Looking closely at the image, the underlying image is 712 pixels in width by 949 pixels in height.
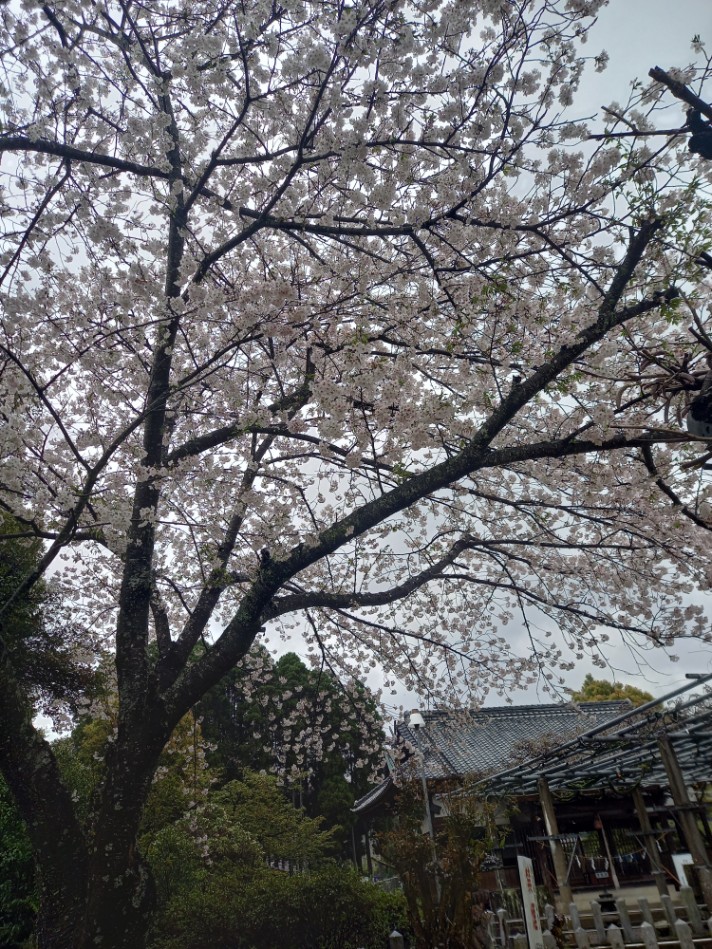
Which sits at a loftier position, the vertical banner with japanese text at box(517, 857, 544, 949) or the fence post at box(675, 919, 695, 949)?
the vertical banner with japanese text at box(517, 857, 544, 949)

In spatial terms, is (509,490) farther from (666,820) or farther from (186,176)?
(666,820)

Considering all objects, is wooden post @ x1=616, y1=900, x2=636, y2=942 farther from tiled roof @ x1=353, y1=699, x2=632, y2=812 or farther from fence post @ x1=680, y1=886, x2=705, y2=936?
tiled roof @ x1=353, y1=699, x2=632, y2=812

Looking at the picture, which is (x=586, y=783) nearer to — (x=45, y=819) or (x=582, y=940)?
(x=582, y=940)

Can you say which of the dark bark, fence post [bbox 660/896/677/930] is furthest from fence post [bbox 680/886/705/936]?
the dark bark

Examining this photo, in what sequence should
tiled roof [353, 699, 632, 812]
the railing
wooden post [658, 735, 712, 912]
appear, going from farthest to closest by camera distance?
tiled roof [353, 699, 632, 812]
wooden post [658, 735, 712, 912]
the railing

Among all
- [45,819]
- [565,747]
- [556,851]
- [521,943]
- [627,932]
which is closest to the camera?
[45,819]

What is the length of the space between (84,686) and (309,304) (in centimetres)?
1029

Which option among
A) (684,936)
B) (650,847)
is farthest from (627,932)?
(650,847)

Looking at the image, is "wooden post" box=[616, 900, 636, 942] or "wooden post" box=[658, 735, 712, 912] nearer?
"wooden post" box=[658, 735, 712, 912]

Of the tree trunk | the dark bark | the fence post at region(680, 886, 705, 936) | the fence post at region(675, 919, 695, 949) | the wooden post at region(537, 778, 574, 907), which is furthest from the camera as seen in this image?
the wooden post at region(537, 778, 574, 907)

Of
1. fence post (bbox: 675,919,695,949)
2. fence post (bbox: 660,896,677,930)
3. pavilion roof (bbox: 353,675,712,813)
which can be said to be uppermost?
pavilion roof (bbox: 353,675,712,813)

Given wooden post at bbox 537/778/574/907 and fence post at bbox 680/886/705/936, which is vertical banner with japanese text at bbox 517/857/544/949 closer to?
fence post at bbox 680/886/705/936

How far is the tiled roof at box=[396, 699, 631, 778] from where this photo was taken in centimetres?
1345

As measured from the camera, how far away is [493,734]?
16.8m
